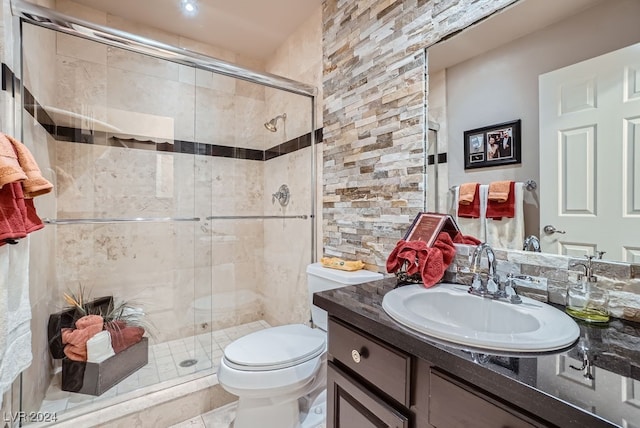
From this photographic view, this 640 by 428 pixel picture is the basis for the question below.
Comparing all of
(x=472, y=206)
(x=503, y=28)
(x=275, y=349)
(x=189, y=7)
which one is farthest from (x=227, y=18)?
(x=275, y=349)

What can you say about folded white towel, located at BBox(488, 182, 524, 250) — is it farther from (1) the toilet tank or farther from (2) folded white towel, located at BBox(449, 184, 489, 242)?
(1) the toilet tank

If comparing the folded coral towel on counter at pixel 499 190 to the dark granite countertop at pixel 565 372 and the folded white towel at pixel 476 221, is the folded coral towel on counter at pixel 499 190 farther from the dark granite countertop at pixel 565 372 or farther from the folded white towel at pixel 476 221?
the dark granite countertop at pixel 565 372

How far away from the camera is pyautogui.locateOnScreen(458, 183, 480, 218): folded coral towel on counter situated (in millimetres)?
1132

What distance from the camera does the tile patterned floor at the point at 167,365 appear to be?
4.98 ft

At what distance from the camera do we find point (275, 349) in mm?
1379

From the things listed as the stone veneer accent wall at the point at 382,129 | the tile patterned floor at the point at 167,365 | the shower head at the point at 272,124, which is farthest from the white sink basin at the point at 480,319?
the shower head at the point at 272,124

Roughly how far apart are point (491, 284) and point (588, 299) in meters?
0.23

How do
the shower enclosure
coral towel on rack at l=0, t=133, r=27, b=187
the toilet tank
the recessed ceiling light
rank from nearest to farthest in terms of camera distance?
coral towel on rack at l=0, t=133, r=27, b=187
the toilet tank
the shower enclosure
the recessed ceiling light

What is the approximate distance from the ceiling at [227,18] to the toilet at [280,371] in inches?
70.1

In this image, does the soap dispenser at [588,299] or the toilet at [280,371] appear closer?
the soap dispenser at [588,299]

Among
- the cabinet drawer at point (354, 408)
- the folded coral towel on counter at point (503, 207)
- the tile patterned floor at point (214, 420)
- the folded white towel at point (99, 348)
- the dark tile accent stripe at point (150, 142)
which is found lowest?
the tile patterned floor at point (214, 420)

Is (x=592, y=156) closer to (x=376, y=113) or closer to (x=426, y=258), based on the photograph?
(x=426, y=258)

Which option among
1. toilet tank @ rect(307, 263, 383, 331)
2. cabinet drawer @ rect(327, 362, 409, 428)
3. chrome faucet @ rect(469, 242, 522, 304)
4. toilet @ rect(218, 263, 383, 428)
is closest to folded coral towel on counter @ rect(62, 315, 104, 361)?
toilet @ rect(218, 263, 383, 428)

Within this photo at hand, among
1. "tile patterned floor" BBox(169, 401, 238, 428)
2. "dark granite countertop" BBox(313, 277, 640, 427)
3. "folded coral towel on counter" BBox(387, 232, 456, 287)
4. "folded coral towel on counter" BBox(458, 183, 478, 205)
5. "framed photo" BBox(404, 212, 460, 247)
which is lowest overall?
"tile patterned floor" BBox(169, 401, 238, 428)
